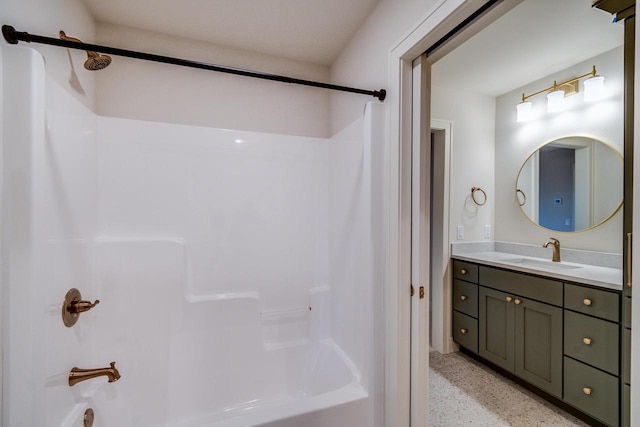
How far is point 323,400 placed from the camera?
1220 millimetres

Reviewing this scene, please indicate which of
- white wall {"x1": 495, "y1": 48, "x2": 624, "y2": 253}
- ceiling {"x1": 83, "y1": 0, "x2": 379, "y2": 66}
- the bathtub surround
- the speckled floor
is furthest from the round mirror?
ceiling {"x1": 83, "y1": 0, "x2": 379, "y2": 66}

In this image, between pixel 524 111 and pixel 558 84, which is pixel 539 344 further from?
pixel 558 84

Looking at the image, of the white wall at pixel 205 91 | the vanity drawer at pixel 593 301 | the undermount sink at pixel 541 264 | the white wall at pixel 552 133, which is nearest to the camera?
the vanity drawer at pixel 593 301

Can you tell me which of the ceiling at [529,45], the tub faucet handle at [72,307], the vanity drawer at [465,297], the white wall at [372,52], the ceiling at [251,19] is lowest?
the vanity drawer at [465,297]

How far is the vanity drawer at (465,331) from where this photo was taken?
237 cm

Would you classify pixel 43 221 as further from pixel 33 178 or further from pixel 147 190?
pixel 147 190

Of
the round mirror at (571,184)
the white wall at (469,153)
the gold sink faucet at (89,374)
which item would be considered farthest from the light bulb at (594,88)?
the gold sink faucet at (89,374)

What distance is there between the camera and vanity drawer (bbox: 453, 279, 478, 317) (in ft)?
7.76

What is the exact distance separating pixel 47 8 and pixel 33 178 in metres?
0.77

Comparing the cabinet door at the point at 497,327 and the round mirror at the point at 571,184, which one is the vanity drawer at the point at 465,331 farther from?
the round mirror at the point at 571,184

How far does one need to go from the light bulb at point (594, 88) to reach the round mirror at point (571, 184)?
0.31 metres

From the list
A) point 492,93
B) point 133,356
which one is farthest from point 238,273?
point 492,93

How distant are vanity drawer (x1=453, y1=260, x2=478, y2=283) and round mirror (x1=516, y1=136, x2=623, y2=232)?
0.71 m

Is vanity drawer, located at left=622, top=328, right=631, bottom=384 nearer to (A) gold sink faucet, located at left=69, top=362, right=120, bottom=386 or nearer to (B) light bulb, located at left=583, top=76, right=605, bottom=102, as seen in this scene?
(B) light bulb, located at left=583, top=76, right=605, bottom=102
